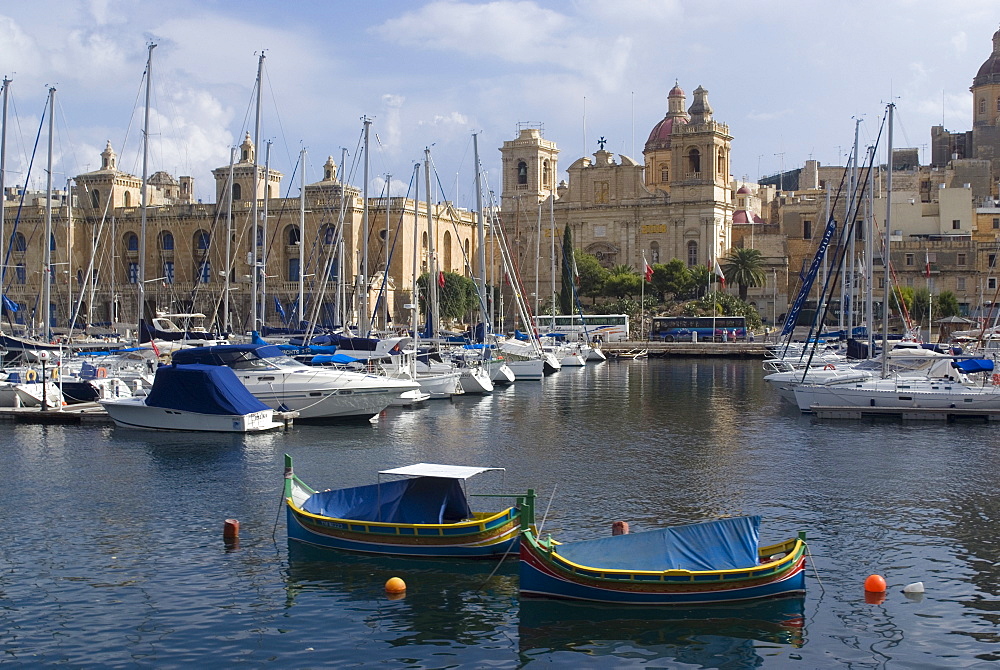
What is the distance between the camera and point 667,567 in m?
17.0

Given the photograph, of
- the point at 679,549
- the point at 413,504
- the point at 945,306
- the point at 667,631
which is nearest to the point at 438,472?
the point at 413,504

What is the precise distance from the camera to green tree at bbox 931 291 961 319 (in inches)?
3312

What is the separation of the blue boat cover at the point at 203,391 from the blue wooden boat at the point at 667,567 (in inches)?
691

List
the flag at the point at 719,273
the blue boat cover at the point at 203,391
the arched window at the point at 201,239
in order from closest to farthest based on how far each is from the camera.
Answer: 1. the blue boat cover at the point at 203,391
2. the flag at the point at 719,273
3. the arched window at the point at 201,239

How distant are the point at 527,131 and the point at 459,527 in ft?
285

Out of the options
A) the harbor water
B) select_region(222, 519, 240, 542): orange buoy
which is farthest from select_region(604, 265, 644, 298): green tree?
select_region(222, 519, 240, 542): orange buoy

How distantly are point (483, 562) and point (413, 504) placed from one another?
1607 mm

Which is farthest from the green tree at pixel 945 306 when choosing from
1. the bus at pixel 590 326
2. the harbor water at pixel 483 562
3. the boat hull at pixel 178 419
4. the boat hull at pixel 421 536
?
the boat hull at pixel 421 536

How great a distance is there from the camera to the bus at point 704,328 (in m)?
84.6

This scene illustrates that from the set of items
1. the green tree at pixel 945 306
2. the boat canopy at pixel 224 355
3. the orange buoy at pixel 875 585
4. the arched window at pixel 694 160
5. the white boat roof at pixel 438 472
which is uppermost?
the arched window at pixel 694 160

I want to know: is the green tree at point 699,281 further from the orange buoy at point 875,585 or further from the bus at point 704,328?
the orange buoy at point 875,585

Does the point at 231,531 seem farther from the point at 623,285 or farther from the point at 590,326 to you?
the point at 623,285

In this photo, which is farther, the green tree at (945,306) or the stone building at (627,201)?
the stone building at (627,201)

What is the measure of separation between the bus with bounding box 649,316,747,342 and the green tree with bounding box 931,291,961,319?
1383 centimetres
